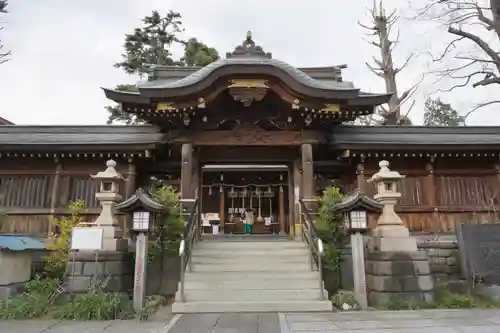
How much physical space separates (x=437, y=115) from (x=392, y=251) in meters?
36.3

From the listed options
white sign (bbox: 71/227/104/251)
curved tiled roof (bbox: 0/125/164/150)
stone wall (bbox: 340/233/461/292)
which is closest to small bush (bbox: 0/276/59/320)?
white sign (bbox: 71/227/104/251)

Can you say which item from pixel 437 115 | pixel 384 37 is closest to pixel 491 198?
pixel 384 37

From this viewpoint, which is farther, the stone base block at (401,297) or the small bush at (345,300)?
the stone base block at (401,297)

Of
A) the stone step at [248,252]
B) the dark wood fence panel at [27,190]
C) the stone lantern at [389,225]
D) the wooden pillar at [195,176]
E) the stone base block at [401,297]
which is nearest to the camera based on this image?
the stone base block at [401,297]

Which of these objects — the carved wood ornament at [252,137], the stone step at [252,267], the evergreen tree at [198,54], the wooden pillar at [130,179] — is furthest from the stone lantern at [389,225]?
the evergreen tree at [198,54]

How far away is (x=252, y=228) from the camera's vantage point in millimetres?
17031

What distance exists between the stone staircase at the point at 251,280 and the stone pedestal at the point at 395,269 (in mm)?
1195

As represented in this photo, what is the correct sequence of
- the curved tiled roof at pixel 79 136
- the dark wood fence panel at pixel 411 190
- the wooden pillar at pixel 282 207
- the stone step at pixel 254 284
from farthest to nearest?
the wooden pillar at pixel 282 207 < the dark wood fence panel at pixel 411 190 < the curved tiled roof at pixel 79 136 < the stone step at pixel 254 284

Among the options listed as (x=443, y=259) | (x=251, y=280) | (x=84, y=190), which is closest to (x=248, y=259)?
(x=251, y=280)

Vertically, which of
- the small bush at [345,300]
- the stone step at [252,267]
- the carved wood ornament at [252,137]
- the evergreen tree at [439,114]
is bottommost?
the small bush at [345,300]

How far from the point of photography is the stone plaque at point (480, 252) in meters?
8.05

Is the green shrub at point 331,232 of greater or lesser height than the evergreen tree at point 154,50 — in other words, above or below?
below

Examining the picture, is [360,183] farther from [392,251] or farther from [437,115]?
[437,115]

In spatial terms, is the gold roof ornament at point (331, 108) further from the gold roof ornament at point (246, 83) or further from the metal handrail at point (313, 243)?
the metal handrail at point (313, 243)
